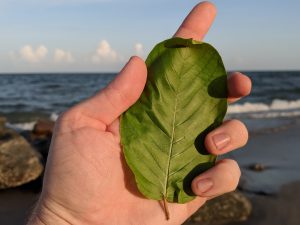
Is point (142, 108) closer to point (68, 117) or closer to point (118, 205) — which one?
point (68, 117)

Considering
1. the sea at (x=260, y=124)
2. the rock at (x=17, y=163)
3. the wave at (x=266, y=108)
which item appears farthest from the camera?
the wave at (x=266, y=108)

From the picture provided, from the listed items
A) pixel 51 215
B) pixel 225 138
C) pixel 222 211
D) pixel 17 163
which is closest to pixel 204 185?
pixel 225 138

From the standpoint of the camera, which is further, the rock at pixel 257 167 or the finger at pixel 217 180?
the rock at pixel 257 167

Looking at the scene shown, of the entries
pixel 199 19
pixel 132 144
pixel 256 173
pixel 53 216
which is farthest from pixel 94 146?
pixel 256 173

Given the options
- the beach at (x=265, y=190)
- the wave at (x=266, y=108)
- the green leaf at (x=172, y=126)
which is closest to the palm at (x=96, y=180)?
the green leaf at (x=172, y=126)

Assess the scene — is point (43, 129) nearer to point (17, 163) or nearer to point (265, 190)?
point (17, 163)

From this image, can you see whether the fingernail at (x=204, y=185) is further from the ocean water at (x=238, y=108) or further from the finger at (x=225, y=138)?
the ocean water at (x=238, y=108)

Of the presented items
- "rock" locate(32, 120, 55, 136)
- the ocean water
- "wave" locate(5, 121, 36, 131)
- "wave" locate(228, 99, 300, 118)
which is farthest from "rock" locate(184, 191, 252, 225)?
"wave" locate(228, 99, 300, 118)
